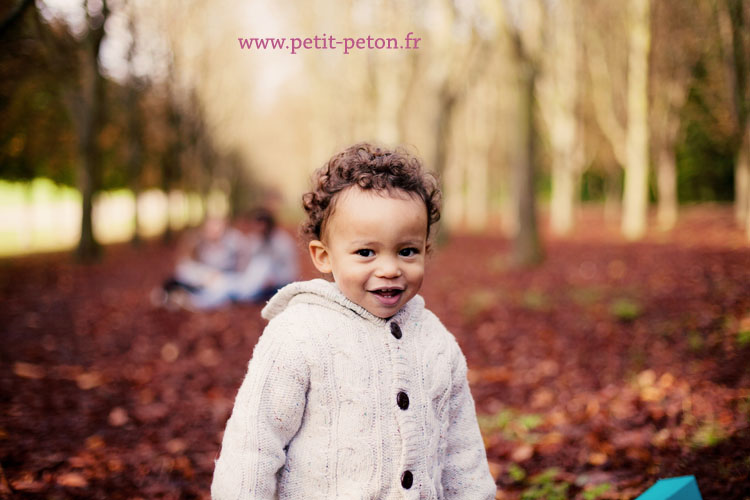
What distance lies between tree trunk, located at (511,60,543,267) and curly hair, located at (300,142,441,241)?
1013cm

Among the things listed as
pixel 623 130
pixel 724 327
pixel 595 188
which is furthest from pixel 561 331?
pixel 595 188

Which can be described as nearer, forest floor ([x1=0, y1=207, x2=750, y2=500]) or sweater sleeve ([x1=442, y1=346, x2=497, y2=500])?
sweater sleeve ([x1=442, y1=346, x2=497, y2=500])

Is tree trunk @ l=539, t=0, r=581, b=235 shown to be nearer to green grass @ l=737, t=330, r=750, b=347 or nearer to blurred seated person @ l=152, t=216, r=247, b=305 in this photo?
blurred seated person @ l=152, t=216, r=247, b=305

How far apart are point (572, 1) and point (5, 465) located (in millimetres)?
20145

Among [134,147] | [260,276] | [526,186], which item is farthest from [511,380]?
[134,147]

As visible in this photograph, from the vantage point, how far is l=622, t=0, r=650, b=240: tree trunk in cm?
1517

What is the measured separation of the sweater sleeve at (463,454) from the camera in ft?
6.65

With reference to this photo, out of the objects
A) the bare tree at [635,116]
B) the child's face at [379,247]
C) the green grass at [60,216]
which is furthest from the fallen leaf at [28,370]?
the green grass at [60,216]

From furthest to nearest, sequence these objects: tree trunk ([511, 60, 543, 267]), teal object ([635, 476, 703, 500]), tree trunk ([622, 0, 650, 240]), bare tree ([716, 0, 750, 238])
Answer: tree trunk ([622, 0, 650, 240])
tree trunk ([511, 60, 543, 267])
bare tree ([716, 0, 750, 238])
teal object ([635, 476, 703, 500])

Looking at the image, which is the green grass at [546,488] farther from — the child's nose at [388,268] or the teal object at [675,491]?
the child's nose at [388,268]

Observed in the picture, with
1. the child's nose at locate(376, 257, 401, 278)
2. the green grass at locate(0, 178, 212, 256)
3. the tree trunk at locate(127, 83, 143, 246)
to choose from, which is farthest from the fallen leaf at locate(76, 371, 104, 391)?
the green grass at locate(0, 178, 212, 256)

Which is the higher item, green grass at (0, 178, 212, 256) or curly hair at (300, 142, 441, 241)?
green grass at (0, 178, 212, 256)

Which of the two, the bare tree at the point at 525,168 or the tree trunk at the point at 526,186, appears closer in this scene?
the bare tree at the point at 525,168

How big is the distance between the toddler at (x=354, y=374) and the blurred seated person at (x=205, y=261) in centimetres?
800
